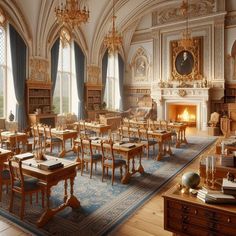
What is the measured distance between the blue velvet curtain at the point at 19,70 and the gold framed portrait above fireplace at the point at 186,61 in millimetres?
8457

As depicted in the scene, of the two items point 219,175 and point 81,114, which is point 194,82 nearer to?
point 81,114

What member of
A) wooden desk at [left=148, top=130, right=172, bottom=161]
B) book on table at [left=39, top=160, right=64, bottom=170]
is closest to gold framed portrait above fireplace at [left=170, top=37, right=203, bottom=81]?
wooden desk at [left=148, top=130, right=172, bottom=161]

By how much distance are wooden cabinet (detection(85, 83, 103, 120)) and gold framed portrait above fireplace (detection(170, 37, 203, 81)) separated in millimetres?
4716

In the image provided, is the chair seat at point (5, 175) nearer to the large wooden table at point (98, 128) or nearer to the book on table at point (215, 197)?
the book on table at point (215, 197)

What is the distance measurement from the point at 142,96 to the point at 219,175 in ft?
45.3

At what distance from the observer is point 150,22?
55.3ft

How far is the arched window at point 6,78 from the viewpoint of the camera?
11.2 m

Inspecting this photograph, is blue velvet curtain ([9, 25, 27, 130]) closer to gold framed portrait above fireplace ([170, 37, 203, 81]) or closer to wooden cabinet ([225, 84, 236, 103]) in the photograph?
gold framed portrait above fireplace ([170, 37, 203, 81])

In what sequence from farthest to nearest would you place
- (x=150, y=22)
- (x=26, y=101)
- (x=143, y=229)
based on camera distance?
1. (x=150, y=22)
2. (x=26, y=101)
3. (x=143, y=229)

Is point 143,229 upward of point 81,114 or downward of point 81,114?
downward

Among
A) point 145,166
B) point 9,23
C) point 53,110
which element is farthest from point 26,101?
point 145,166

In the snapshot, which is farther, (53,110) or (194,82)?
(194,82)

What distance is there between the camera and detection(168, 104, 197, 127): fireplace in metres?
16.2

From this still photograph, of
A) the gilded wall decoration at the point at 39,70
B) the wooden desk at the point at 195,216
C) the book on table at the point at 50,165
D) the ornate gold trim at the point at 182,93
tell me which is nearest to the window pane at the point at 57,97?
the gilded wall decoration at the point at 39,70
